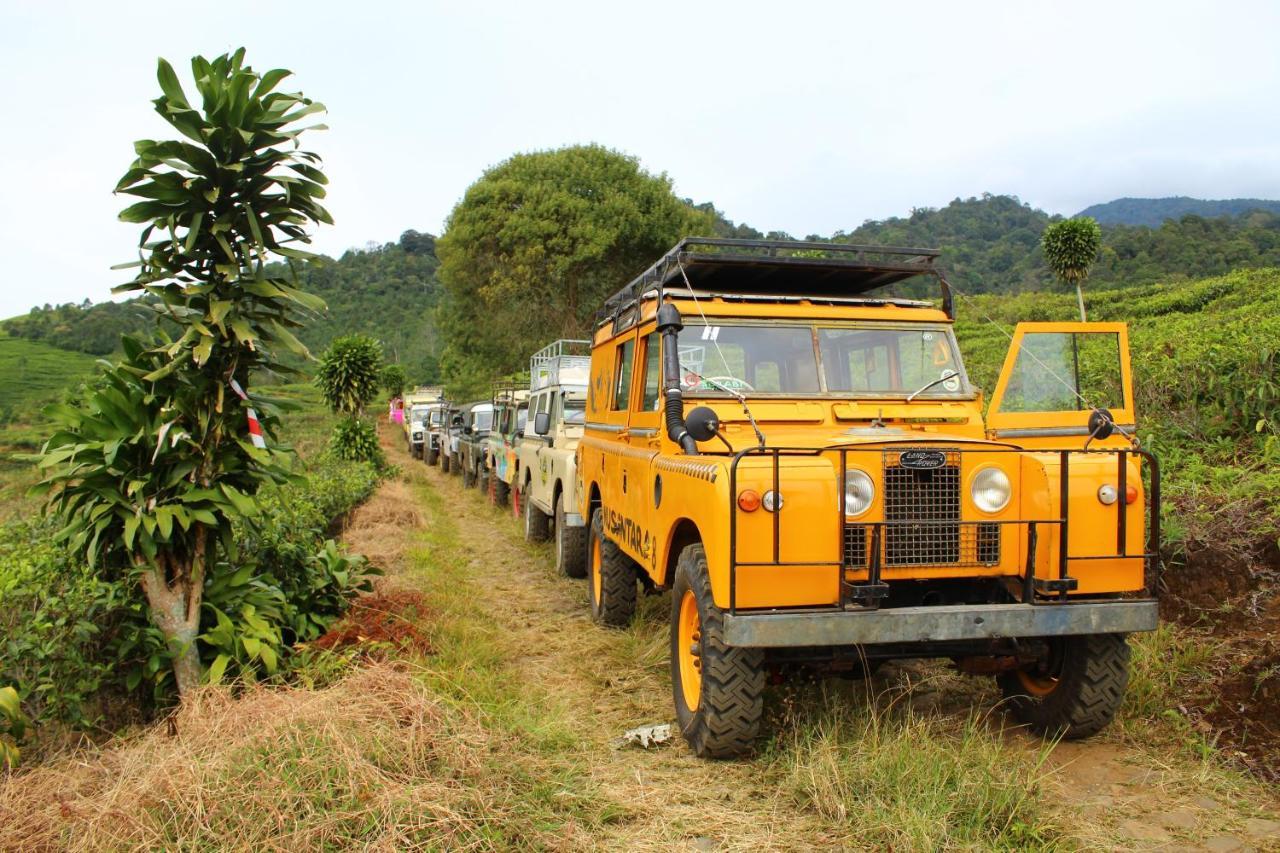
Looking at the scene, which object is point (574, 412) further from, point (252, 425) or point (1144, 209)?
point (1144, 209)

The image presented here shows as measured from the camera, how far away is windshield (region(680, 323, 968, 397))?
5496 mm

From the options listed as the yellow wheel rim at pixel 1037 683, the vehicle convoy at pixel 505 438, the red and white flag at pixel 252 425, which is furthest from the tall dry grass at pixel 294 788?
the vehicle convoy at pixel 505 438

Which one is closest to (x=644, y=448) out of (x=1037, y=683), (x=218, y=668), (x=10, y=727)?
(x=1037, y=683)

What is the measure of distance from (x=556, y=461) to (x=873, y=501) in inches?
226

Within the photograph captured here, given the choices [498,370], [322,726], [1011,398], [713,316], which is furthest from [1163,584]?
[498,370]

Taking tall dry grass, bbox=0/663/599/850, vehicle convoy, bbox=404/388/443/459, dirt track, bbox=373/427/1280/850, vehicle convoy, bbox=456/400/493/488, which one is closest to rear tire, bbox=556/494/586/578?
dirt track, bbox=373/427/1280/850

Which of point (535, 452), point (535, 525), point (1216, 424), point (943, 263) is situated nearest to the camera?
point (1216, 424)

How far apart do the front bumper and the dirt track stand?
2.10 ft

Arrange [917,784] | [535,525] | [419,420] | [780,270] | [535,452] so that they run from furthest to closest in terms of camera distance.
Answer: [419,420], [535,525], [535,452], [780,270], [917,784]

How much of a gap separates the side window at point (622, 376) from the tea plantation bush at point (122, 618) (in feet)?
7.48

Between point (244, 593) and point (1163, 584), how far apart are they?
576cm

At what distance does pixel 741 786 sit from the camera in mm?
4180

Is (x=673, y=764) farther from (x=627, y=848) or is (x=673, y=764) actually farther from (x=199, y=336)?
(x=199, y=336)

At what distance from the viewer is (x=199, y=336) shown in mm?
4863
